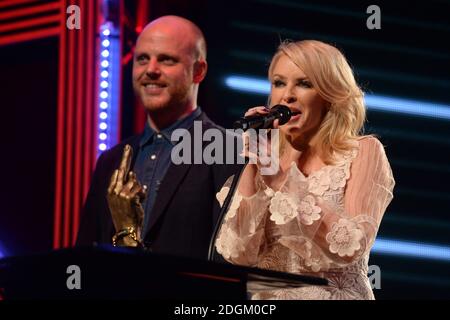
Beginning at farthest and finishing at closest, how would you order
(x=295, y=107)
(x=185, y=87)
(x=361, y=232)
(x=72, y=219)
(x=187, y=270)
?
1. (x=72, y=219)
2. (x=185, y=87)
3. (x=295, y=107)
4. (x=361, y=232)
5. (x=187, y=270)

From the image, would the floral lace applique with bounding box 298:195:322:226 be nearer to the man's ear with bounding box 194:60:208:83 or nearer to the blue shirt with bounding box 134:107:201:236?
the blue shirt with bounding box 134:107:201:236

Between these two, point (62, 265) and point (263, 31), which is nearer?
point (62, 265)

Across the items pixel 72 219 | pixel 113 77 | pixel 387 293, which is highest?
pixel 113 77

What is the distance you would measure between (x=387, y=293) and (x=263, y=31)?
1.23 m

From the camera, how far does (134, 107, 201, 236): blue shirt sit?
142 inches

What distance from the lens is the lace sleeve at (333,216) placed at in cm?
293

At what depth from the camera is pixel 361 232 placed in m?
2.94

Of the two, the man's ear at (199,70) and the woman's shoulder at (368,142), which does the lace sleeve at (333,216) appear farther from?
the man's ear at (199,70)

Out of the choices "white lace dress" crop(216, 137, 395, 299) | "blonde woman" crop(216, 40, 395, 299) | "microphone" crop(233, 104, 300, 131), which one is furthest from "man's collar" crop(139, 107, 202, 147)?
"microphone" crop(233, 104, 300, 131)

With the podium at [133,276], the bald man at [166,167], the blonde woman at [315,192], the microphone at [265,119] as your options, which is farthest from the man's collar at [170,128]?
the podium at [133,276]

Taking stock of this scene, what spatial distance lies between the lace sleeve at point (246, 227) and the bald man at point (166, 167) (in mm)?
421
